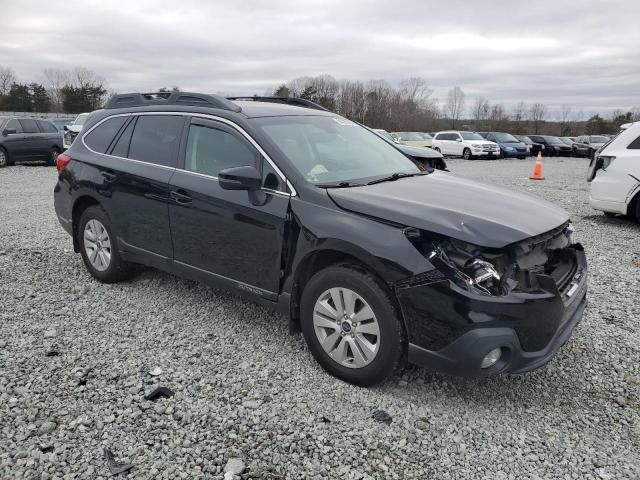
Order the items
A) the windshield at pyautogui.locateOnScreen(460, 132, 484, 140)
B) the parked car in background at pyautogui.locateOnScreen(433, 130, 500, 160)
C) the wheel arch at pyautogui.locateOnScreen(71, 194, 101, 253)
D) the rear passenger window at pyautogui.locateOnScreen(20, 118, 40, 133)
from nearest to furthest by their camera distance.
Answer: the wheel arch at pyautogui.locateOnScreen(71, 194, 101, 253) < the rear passenger window at pyautogui.locateOnScreen(20, 118, 40, 133) < the parked car in background at pyautogui.locateOnScreen(433, 130, 500, 160) < the windshield at pyautogui.locateOnScreen(460, 132, 484, 140)

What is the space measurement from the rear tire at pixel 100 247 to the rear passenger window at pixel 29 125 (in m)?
14.2

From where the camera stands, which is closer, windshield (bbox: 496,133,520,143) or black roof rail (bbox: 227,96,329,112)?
black roof rail (bbox: 227,96,329,112)

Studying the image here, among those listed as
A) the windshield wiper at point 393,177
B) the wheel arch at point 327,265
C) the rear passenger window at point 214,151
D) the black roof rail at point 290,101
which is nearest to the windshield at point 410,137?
the black roof rail at point 290,101

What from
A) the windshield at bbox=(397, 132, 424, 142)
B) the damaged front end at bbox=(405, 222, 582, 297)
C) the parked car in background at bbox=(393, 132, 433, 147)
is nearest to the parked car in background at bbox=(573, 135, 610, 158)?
the parked car in background at bbox=(393, 132, 433, 147)

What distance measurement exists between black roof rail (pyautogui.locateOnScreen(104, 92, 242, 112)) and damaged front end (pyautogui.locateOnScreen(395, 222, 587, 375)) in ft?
6.67

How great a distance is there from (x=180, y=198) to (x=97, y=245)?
59.6 inches

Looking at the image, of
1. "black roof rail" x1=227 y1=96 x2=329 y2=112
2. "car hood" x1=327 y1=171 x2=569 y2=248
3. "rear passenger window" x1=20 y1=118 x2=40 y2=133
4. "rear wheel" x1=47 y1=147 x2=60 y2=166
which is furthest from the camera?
"rear wheel" x1=47 y1=147 x2=60 y2=166

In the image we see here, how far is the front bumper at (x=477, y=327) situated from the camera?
2754mm

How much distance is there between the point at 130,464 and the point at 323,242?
162 cm

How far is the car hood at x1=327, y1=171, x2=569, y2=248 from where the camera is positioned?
292cm

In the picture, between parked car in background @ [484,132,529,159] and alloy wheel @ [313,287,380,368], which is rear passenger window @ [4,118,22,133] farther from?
parked car in background @ [484,132,529,159]

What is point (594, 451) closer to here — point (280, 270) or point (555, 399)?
point (555, 399)

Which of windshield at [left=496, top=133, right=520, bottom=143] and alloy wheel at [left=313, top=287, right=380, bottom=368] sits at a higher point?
windshield at [left=496, top=133, right=520, bottom=143]

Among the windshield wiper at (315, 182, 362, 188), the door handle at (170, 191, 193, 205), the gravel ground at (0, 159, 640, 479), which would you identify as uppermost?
the windshield wiper at (315, 182, 362, 188)
